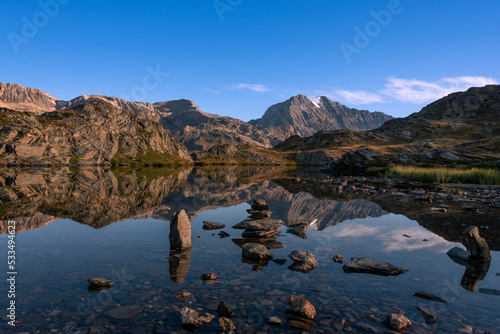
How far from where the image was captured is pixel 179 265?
44.1ft

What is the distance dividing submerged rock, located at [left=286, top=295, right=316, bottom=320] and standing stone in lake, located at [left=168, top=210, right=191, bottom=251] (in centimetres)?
864

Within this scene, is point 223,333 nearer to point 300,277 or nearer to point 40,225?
point 300,277

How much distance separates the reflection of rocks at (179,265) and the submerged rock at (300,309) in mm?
4932

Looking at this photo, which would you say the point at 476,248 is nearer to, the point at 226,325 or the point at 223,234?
the point at 226,325

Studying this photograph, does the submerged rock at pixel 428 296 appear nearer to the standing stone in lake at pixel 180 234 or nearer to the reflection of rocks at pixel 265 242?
the reflection of rocks at pixel 265 242

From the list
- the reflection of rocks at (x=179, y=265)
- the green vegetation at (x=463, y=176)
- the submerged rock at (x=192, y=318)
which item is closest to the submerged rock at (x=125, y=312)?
the submerged rock at (x=192, y=318)

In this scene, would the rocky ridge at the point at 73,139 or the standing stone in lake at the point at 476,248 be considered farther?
the rocky ridge at the point at 73,139

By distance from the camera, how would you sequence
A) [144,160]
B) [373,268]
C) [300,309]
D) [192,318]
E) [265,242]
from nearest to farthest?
[192,318] → [300,309] → [373,268] → [265,242] → [144,160]

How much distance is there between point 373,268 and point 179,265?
9542 millimetres

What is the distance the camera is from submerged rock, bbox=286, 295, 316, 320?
348 inches

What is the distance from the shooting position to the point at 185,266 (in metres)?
13.3

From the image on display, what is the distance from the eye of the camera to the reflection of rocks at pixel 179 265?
11992 mm

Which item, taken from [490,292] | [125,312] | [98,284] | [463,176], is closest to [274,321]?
[125,312]

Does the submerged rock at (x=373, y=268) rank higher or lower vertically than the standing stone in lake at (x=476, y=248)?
lower
